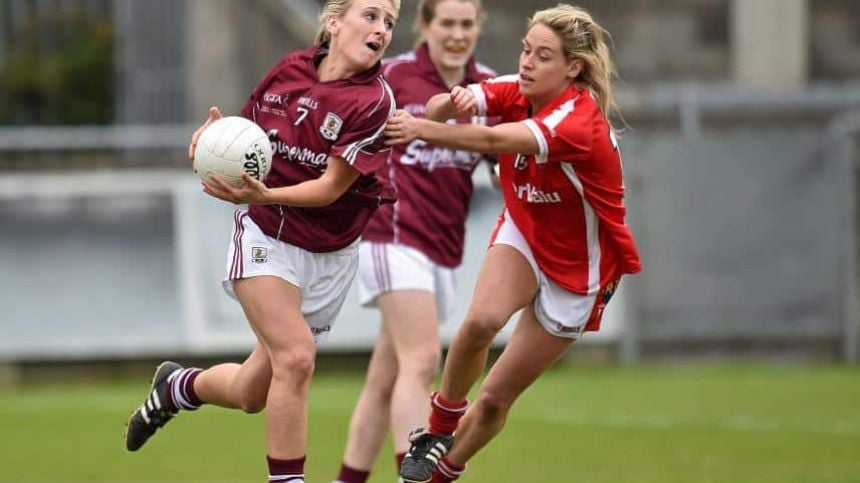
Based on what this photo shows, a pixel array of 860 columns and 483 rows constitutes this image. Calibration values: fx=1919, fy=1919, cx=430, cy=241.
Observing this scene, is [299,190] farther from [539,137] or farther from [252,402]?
[252,402]

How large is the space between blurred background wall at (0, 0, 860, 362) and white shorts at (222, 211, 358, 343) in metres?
6.94

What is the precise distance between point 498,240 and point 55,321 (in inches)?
321

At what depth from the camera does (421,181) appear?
9.48 meters

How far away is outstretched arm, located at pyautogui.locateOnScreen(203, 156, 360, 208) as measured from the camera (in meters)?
7.59

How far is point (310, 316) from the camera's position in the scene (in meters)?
8.16

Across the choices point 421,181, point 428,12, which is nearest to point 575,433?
point 421,181

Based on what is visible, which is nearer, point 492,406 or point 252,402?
point 252,402

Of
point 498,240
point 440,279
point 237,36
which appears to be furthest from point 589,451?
point 237,36

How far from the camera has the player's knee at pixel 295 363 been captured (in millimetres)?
7766

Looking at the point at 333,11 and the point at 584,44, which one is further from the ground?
the point at 333,11

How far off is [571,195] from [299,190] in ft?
3.97

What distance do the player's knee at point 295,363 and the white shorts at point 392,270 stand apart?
148cm

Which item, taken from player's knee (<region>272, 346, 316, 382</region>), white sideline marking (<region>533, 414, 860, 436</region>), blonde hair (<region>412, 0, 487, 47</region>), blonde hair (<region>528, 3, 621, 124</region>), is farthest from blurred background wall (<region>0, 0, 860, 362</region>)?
player's knee (<region>272, 346, 316, 382</region>)

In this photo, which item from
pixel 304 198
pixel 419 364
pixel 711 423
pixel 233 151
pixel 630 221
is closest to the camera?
pixel 233 151
